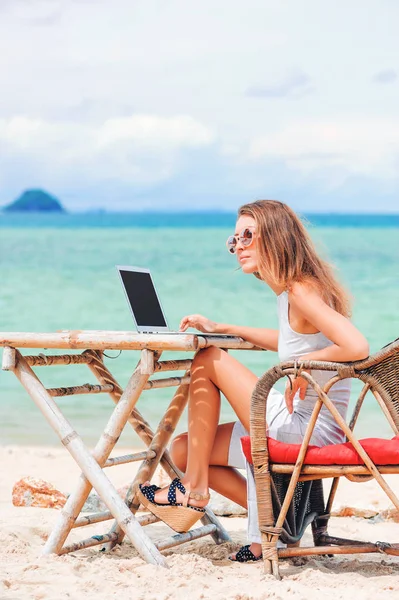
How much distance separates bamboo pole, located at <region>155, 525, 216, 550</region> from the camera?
11.7ft

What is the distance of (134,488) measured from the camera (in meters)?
3.73

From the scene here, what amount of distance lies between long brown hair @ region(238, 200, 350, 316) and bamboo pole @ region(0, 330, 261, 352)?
0.34m

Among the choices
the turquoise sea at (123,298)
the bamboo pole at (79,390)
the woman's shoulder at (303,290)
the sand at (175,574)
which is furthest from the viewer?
the turquoise sea at (123,298)

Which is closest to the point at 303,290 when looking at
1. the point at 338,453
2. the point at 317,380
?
the point at 317,380

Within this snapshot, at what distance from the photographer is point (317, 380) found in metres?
3.44

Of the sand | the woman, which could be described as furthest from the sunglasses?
the sand

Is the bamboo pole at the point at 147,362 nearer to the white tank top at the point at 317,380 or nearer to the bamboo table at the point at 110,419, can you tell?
the bamboo table at the point at 110,419

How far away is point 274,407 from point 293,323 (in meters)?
0.32

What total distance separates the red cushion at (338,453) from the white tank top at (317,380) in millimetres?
183

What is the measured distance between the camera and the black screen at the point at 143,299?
3.77m

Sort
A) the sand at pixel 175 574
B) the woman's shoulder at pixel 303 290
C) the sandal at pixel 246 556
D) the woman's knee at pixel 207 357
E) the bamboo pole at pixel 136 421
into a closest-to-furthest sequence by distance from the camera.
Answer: the sand at pixel 175 574 → the woman's shoulder at pixel 303 290 → the woman's knee at pixel 207 357 → the sandal at pixel 246 556 → the bamboo pole at pixel 136 421

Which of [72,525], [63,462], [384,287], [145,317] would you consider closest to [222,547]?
Result: [72,525]

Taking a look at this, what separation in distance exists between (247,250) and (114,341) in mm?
648

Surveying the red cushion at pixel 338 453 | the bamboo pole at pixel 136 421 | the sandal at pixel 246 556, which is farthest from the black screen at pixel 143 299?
the sandal at pixel 246 556
